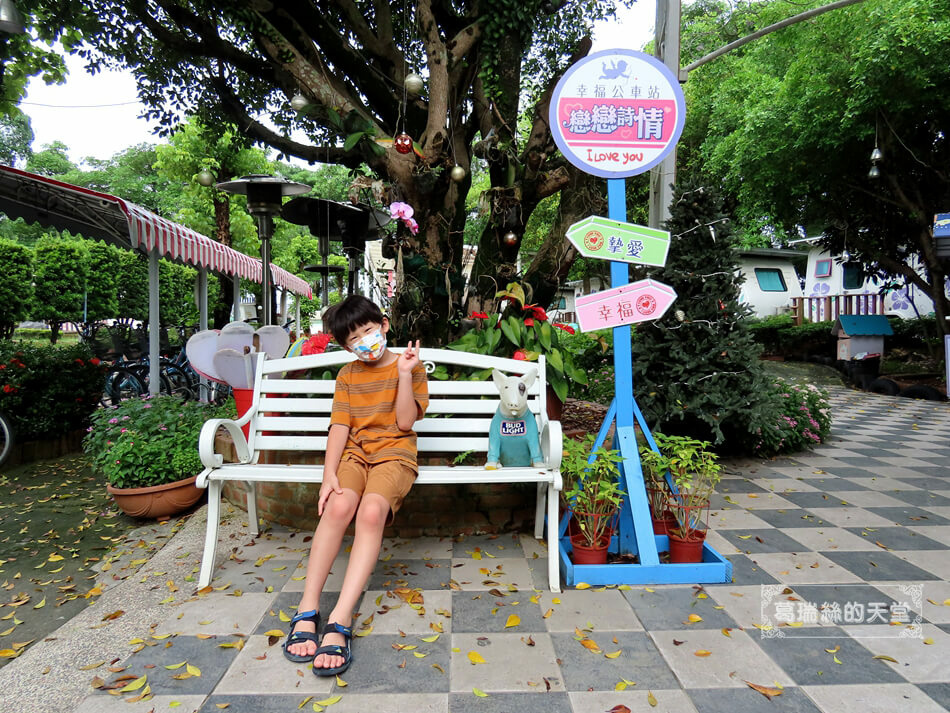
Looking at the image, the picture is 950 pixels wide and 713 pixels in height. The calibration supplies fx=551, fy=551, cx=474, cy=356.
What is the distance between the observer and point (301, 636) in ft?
6.81

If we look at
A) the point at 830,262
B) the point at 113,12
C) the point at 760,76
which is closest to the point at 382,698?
the point at 113,12

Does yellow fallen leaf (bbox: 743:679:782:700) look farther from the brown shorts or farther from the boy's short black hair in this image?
the boy's short black hair

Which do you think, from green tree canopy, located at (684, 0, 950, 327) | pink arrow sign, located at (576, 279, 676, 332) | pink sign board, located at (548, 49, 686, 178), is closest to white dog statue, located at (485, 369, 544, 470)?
pink arrow sign, located at (576, 279, 676, 332)

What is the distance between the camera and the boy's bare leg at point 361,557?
6.88 feet

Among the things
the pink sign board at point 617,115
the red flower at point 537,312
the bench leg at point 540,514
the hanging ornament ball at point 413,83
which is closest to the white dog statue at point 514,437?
the bench leg at point 540,514

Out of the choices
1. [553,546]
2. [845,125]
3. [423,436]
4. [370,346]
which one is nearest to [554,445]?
[553,546]

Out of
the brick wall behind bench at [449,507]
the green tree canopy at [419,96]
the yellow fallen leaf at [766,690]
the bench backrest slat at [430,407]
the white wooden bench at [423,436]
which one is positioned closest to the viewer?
the yellow fallen leaf at [766,690]

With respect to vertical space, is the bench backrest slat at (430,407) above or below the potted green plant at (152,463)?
above

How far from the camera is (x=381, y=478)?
244 centimetres

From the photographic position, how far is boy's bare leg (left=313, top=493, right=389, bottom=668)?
210 cm

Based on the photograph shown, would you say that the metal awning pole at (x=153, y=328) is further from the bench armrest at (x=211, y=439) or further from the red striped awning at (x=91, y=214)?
the bench armrest at (x=211, y=439)

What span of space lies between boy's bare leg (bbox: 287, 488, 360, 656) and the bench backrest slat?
743 millimetres

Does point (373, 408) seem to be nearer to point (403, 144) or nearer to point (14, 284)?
point (403, 144)

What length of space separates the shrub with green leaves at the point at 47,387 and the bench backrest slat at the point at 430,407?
3.57 meters
